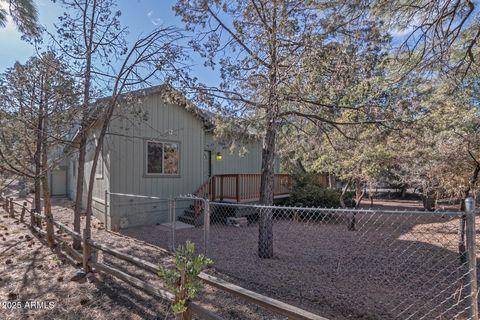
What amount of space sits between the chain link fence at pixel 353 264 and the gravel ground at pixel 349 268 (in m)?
0.02

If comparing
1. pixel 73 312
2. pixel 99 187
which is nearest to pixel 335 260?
pixel 73 312

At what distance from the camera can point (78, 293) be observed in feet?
13.6

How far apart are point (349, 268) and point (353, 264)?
0.31 metres

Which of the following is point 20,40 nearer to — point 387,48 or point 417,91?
point 387,48

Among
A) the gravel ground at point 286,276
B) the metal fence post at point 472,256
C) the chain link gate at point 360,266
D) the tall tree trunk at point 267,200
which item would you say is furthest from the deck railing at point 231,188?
the metal fence post at point 472,256

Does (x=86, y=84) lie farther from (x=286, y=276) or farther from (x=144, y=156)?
(x=286, y=276)

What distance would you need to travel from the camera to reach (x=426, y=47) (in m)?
4.91

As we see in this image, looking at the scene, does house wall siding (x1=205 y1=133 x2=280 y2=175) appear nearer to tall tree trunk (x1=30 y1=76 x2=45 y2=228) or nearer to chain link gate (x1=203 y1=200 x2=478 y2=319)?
chain link gate (x1=203 y1=200 x2=478 y2=319)

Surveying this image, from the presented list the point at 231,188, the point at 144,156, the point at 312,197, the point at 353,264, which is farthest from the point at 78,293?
the point at 312,197

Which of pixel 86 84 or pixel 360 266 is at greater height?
pixel 86 84

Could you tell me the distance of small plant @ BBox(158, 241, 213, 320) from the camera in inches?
108

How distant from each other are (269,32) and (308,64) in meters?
1.29

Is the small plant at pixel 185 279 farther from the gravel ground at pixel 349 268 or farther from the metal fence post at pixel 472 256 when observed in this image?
the metal fence post at pixel 472 256

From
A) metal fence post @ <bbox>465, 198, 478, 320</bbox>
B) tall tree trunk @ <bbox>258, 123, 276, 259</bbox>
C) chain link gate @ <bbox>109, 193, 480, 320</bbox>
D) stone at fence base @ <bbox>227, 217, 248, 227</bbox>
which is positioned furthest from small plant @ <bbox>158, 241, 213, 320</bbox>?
stone at fence base @ <bbox>227, 217, 248, 227</bbox>
